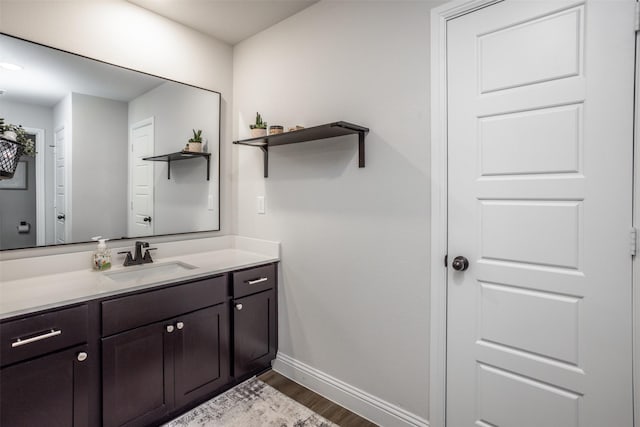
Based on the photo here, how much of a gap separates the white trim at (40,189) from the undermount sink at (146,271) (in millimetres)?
386

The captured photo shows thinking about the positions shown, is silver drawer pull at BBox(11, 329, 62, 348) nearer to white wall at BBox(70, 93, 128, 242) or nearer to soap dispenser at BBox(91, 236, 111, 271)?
soap dispenser at BBox(91, 236, 111, 271)

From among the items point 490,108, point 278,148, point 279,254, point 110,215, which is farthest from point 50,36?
point 490,108

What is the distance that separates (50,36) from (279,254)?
183 centimetres

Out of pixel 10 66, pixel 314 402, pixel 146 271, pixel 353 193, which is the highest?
pixel 10 66

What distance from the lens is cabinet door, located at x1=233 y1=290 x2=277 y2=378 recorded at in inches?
84.7

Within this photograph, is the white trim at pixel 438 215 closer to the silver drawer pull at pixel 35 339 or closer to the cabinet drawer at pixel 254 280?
the cabinet drawer at pixel 254 280

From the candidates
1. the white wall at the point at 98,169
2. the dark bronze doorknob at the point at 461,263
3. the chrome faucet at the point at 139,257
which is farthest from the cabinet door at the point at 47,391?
the dark bronze doorknob at the point at 461,263

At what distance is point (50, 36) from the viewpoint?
6.06ft

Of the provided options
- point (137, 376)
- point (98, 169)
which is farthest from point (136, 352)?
point (98, 169)

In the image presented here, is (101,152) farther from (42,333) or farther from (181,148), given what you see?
(42,333)

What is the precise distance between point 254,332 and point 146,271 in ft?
2.62

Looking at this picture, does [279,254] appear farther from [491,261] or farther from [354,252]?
[491,261]

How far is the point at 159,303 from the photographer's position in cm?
177

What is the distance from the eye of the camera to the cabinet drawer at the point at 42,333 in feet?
4.31
